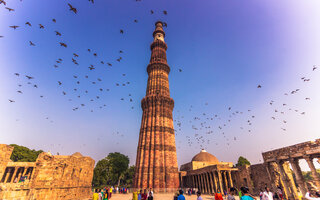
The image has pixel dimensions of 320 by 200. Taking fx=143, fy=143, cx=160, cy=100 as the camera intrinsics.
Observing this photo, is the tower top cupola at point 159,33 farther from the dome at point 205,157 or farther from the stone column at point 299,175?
the stone column at point 299,175

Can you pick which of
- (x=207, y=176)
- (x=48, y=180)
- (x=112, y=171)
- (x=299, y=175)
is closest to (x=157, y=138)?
(x=207, y=176)

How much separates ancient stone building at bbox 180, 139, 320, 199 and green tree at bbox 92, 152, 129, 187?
2161cm

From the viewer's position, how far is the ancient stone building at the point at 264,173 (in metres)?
13.0

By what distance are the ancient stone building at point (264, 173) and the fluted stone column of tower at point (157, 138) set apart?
20.3 ft

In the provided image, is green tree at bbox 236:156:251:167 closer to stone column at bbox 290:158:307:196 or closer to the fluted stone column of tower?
the fluted stone column of tower

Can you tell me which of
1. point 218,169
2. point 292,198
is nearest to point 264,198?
point 292,198

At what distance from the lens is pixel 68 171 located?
13.7 meters

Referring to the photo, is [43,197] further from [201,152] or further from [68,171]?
[201,152]

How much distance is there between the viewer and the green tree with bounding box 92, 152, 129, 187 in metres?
42.7

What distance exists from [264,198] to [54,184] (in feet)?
50.2

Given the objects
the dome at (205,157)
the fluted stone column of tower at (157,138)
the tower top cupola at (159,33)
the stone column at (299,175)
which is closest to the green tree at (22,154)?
the fluted stone column of tower at (157,138)

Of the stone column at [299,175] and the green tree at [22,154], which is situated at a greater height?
the green tree at [22,154]

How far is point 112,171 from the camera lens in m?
45.9

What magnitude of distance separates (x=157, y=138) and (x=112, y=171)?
29299 mm
